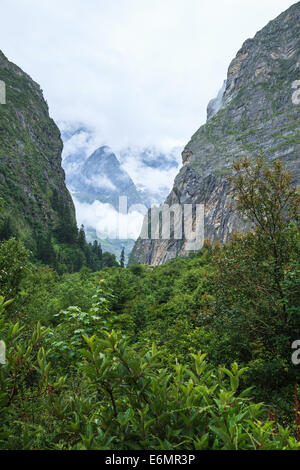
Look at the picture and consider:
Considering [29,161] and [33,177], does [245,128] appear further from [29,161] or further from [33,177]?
[29,161]

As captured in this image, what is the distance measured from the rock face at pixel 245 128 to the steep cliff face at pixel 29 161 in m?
39.3

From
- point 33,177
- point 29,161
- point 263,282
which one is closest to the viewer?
point 263,282

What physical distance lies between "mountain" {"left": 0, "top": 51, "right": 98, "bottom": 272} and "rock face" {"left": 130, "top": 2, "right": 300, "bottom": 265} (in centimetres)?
3311

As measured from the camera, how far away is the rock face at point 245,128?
212 ft

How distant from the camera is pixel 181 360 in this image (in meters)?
6.31

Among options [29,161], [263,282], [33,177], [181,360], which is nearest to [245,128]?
[33,177]

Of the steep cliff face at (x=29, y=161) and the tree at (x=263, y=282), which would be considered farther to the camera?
the steep cliff face at (x=29, y=161)

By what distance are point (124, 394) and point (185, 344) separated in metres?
7.13

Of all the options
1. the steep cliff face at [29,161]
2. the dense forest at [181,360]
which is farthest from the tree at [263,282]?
the steep cliff face at [29,161]

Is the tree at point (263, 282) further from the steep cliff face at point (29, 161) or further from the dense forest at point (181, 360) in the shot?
the steep cliff face at point (29, 161)

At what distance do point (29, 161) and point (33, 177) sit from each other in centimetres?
615
